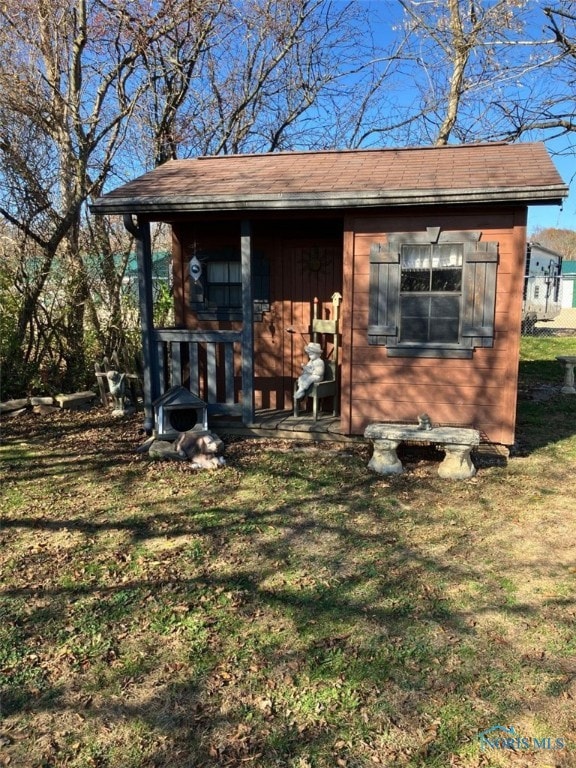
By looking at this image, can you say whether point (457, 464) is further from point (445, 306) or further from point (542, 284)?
point (542, 284)

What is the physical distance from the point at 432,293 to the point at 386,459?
1.80 meters

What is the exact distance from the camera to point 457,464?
5.29m

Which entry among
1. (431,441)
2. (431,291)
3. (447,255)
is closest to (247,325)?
(431,291)

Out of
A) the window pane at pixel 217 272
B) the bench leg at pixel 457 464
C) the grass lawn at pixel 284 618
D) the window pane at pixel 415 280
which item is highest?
the window pane at pixel 217 272

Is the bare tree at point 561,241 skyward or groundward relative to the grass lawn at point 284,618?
skyward

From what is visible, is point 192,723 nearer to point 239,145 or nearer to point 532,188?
point 532,188

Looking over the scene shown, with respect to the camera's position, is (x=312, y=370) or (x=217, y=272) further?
(x=217, y=272)

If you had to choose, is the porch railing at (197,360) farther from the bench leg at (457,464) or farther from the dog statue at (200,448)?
the bench leg at (457,464)

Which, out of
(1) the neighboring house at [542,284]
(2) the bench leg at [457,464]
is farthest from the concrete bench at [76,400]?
(1) the neighboring house at [542,284]

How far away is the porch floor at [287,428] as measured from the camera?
6402 millimetres

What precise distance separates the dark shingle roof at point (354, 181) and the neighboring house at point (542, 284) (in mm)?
13145

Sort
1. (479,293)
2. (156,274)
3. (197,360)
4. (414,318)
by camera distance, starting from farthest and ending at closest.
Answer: (156,274), (197,360), (414,318), (479,293)

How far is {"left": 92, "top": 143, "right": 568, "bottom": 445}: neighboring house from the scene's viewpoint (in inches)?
221

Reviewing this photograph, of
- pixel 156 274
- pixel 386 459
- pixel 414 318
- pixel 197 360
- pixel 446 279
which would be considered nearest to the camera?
pixel 386 459
